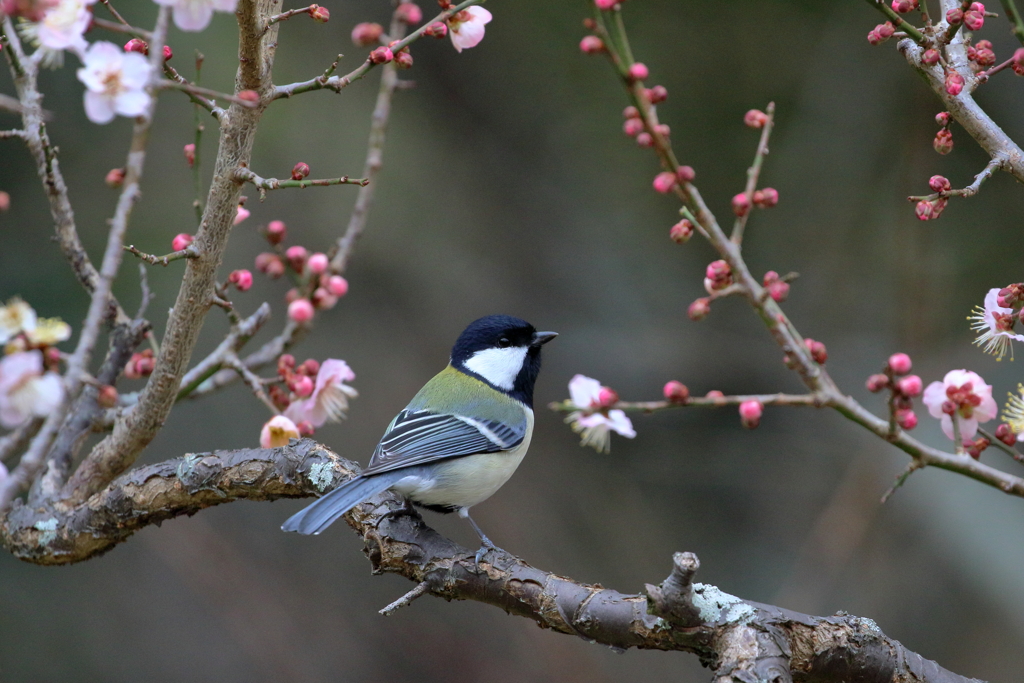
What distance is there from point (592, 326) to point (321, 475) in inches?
84.6

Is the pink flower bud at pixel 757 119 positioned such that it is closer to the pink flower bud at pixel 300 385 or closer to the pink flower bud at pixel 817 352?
the pink flower bud at pixel 817 352

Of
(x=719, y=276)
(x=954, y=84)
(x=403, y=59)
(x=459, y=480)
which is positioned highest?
(x=954, y=84)

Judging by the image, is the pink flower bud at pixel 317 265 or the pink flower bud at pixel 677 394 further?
the pink flower bud at pixel 317 265

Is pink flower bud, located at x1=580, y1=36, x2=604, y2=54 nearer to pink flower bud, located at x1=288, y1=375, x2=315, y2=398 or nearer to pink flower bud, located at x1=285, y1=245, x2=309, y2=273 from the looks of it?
pink flower bud, located at x1=285, y1=245, x2=309, y2=273

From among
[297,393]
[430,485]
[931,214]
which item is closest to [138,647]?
[430,485]

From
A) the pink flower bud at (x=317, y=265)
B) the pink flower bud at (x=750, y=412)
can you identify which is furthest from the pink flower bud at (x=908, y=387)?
the pink flower bud at (x=317, y=265)

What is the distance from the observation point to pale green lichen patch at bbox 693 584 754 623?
47.1 inches

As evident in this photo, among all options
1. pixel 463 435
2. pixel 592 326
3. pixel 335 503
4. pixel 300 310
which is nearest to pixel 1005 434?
pixel 300 310

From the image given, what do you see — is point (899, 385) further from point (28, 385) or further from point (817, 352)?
point (28, 385)

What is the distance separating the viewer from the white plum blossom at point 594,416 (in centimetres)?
95

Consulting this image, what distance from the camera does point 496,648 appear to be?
3537 mm

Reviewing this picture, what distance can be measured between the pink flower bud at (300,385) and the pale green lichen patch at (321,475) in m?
0.19

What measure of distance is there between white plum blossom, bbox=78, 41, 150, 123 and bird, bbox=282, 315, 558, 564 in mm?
723

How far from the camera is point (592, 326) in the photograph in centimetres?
362
